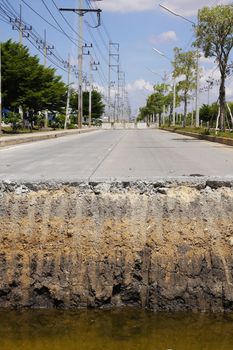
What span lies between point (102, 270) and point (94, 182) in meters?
1.30

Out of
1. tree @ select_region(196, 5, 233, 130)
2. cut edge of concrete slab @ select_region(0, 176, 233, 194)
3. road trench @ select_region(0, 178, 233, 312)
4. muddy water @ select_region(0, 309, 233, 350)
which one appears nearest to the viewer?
muddy water @ select_region(0, 309, 233, 350)

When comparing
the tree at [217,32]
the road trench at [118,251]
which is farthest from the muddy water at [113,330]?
the tree at [217,32]

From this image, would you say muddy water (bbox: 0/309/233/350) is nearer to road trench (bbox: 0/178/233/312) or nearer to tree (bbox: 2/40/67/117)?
road trench (bbox: 0/178/233/312)

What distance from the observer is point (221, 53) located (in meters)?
32.0

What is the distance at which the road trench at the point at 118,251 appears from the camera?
21.7ft

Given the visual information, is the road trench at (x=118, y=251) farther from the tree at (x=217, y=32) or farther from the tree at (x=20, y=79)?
the tree at (x=20, y=79)

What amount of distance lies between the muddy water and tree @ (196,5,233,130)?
26.6 meters

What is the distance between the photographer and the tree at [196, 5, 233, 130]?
30.8 m

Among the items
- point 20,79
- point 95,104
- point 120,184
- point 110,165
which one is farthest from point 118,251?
point 95,104

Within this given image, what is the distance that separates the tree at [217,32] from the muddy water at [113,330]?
26.6 metres

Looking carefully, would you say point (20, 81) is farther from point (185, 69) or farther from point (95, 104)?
point (95, 104)

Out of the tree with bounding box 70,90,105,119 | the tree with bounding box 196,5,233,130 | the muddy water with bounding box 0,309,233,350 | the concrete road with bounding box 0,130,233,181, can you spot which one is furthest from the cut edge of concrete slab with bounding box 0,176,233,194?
the tree with bounding box 70,90,105,119

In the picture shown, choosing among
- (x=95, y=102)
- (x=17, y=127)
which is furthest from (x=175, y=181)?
(x=95, y=102)

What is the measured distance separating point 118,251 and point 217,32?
26.5m
